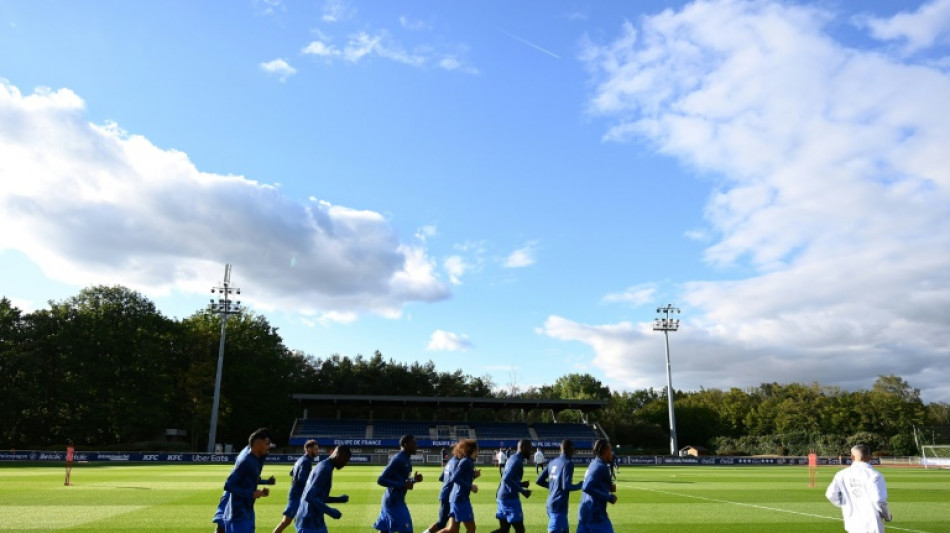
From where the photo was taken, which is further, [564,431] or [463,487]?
[564,431]

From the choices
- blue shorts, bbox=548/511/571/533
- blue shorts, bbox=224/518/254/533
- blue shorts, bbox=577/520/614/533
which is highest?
blue shorts, bbox=224/518/254/533

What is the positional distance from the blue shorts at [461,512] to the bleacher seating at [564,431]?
5702 centimetres

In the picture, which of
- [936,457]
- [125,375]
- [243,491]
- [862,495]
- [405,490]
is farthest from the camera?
[125,375]

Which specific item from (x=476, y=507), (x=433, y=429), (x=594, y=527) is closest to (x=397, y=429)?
(x=433, y=429)

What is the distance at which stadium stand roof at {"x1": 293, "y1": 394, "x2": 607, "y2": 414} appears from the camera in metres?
61.8

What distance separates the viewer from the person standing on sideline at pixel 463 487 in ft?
32.0

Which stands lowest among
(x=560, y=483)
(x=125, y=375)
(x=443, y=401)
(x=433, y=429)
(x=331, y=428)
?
(x=560, y=483)

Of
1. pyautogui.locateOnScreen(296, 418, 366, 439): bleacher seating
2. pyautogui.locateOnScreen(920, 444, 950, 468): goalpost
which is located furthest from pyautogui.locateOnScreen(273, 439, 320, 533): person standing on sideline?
pyautogui.locateOnScreen(920, 444, 950, 468): goalpost

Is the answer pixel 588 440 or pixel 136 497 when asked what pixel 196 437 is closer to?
pixel 588 440

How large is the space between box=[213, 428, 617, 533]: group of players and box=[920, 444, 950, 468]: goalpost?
5497 centimetres

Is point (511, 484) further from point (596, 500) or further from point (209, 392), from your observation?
point (209, 392)

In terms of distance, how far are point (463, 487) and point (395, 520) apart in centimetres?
118

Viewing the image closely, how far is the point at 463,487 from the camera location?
9.78 metres

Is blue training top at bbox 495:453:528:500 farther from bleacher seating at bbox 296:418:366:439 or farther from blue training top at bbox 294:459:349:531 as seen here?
bleacher seating at bbox 296:418:366:439
